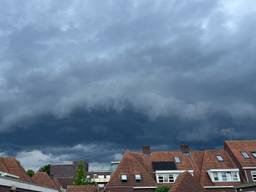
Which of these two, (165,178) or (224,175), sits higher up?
(165,178)

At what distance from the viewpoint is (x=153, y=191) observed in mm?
51875

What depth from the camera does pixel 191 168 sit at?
56062mm

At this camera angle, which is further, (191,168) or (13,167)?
(191,168)

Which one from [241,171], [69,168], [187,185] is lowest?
[187,185]

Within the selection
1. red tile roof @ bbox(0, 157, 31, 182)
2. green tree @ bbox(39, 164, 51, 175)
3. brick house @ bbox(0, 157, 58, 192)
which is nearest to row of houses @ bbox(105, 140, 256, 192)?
red tile roof @ bbox(0, 157, 31, 182)

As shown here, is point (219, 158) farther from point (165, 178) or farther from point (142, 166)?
point (142, 166)

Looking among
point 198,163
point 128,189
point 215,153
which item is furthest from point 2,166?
point 215,153

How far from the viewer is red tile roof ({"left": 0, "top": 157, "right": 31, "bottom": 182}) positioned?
164ft

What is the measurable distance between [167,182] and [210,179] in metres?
7.60

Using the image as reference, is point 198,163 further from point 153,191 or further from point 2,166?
point 2,166

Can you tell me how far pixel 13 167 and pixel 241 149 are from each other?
4177cm

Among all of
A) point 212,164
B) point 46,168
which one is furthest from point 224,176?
point 46,168

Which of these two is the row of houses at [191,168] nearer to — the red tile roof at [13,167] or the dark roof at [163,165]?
the dark roof at [163,165]

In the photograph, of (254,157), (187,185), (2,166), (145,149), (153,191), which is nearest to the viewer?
(187,185)
